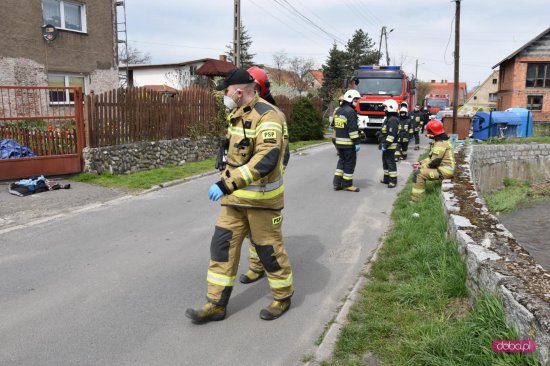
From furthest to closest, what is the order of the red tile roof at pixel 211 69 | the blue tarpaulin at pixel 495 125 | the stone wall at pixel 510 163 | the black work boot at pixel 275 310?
the red tile roof at pixel 211 69
the blue tarpaulin at pixel 495 125
the stone wall at pixel 510 163
the black work boot at pixel 275 310

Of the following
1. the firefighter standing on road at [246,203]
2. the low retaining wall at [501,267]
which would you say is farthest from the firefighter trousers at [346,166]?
Result: the firefighter standing on road at [246,203]

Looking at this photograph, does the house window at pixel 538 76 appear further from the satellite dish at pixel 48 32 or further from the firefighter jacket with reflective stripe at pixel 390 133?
the satellite dish at pixel 48 32

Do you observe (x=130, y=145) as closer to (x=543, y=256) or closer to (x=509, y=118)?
(x=543, y=256)

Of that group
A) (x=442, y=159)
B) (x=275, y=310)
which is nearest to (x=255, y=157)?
(x=275, y=310)

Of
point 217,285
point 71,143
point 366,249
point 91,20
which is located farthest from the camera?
point 91,20

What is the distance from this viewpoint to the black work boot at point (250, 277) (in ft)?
15.2

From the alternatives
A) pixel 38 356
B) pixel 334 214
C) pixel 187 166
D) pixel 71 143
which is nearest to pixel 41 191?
pixel 71 143

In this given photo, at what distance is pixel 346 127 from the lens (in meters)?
9.40

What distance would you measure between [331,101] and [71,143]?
107ft

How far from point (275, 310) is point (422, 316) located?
117 cm

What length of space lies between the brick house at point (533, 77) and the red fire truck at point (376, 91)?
2496cm

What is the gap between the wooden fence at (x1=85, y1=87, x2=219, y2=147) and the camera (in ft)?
34.3

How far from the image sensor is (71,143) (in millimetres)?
10078

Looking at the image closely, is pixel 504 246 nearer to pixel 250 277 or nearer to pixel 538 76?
pixel 250 277
